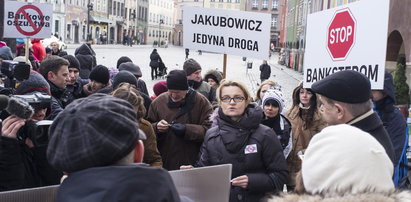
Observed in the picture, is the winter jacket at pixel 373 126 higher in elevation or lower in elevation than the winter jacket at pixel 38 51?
lower

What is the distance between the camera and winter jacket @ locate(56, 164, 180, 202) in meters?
1.58

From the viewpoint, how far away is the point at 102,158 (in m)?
1.65

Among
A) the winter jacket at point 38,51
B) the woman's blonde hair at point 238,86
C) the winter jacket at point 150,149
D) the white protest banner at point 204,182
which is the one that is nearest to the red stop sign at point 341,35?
the woman's blonde hair at point 238,86

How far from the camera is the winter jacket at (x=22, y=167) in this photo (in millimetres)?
2389

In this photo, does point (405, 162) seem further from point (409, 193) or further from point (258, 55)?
point (409, 193)

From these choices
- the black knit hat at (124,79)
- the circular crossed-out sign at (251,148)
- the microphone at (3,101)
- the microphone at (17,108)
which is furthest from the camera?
the black knit hat at (124,79)

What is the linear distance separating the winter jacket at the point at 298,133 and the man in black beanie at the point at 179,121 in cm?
78

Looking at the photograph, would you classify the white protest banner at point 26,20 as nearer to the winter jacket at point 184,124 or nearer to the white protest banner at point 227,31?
the white protest banner at point 227,31

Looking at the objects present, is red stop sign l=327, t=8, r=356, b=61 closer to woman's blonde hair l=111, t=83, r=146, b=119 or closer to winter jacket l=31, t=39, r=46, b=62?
woman's blonde hair l=111, t=83, r=146, b=119

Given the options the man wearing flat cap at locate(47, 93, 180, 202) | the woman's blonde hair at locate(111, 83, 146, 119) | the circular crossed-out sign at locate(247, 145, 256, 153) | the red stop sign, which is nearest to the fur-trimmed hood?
the man wearing flat cap at locate(47, 93, 180, 202)

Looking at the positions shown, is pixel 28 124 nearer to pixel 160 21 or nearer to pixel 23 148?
pixel 23 148

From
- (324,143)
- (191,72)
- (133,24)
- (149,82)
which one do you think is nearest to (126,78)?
(191,72)

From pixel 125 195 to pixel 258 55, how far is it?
4.72 metres

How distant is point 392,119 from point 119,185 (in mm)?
3462
